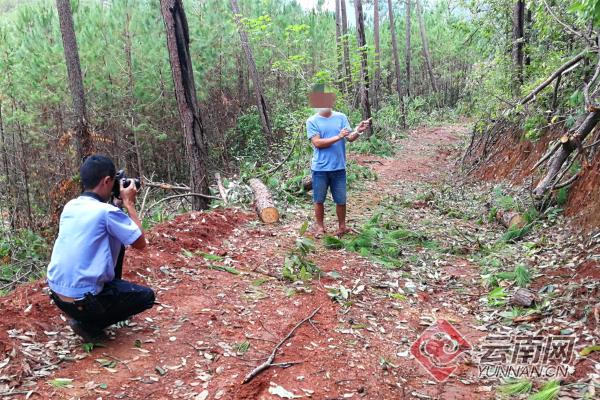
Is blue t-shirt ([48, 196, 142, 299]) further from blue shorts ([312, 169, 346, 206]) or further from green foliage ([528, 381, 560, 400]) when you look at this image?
blue shorts ([312, 169, 346, 206])

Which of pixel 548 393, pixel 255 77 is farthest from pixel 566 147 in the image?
pixel 255 77

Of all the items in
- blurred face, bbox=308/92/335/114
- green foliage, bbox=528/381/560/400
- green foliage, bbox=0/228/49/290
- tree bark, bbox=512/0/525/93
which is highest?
tree bark, bbox=512/0/525/93

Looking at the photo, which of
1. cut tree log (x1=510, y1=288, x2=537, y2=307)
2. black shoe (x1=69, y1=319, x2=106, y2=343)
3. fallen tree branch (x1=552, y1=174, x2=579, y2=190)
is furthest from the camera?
fallen tree branch (x1=552, y1=174, x2=579, y2=190)

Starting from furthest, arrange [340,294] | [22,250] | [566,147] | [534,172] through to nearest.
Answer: [22,250]
[534,172]
[566,147]
[340,294]

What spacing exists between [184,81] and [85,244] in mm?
4217

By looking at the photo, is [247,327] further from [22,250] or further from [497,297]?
[22,250]

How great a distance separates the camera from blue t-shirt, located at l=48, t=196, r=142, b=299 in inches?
119

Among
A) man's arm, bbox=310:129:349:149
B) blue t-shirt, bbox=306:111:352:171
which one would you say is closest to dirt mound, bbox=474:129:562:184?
blue t-shirt, bbox=306:111:352:171

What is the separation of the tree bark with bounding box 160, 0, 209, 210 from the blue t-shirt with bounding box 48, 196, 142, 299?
3967mm

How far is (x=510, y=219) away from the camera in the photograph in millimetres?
5996

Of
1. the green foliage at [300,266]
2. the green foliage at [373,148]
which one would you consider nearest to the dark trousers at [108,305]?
the green foliage at [300,266]

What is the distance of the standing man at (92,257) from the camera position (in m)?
3.02

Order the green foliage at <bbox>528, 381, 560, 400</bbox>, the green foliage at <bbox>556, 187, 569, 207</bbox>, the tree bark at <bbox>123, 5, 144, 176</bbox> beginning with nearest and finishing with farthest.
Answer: the green foliage at <bbox>528, 381, 560, 400</bbox>, the green foliage at <bbox>556, 187, 569, 207</bbox>, the tree bark at <bbox>123, 5, 144, 176</bbox>

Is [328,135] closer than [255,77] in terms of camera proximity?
Yes
